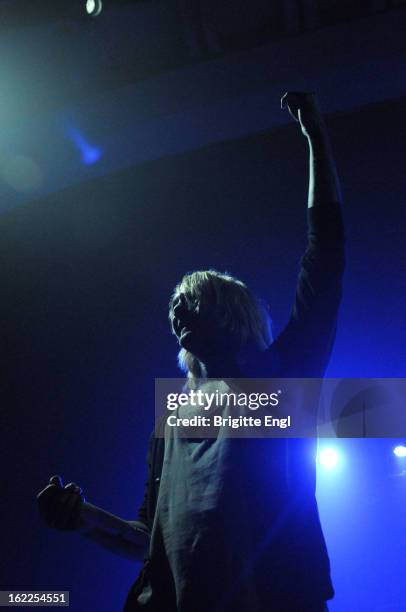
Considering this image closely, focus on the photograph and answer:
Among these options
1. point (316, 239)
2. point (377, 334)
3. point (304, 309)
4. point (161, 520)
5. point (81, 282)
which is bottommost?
point (161, 520)

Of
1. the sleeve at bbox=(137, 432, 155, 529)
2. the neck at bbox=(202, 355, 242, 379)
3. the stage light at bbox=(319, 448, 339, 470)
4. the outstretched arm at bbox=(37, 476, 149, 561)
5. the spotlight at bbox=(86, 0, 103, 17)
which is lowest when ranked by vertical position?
the outstretched arm at bbox=(37, 476, 149, 561)

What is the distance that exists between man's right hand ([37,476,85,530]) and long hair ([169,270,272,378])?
324mm

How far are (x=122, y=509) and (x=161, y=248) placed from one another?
112 cm

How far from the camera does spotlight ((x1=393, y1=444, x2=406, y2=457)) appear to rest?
1898 millimetres

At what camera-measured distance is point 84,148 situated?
2.66m

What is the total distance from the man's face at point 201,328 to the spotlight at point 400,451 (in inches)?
44.8

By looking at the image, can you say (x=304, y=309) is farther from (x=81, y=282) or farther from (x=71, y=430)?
(x=81, y=282)

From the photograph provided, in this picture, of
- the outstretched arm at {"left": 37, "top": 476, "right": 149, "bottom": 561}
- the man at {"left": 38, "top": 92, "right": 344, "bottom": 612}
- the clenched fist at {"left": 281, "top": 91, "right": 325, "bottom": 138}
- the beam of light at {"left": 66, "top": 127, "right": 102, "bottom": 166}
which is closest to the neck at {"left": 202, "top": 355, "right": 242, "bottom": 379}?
the man at {"left": 38, "top": 92, "right": 344, "bottom": 612}

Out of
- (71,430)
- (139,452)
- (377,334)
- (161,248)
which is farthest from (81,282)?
(377,334)

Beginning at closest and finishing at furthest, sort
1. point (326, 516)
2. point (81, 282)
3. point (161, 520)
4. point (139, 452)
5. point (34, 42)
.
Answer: point (161, 520), point (326, 516), point (139, 452), point (34, 42), point (81, 282)

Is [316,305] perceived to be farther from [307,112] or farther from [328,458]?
[328,458]

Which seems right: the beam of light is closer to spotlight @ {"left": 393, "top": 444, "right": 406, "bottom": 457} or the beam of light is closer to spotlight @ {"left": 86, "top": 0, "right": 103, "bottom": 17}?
spotlight @ {"left": 86, "top": 0, "right": 103, "bottom": 17}

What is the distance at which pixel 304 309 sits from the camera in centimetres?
91

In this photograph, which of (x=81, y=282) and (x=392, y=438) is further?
(x=81, y=282)
